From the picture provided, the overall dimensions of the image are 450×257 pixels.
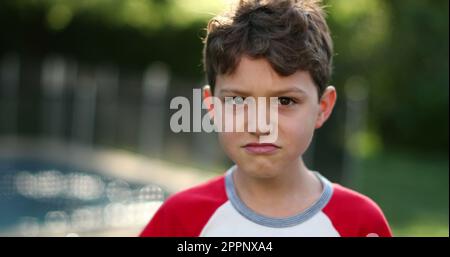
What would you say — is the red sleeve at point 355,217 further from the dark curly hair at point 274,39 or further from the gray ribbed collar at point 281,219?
the dark curly hair at point 274,39

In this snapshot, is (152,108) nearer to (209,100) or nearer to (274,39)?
(209,100)

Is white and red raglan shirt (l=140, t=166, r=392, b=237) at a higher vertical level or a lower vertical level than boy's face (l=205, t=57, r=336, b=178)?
lower

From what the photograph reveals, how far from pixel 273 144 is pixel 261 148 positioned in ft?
0.12

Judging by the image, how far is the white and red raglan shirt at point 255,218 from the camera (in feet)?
7.26

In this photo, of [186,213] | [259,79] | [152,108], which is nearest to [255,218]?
[186,213]

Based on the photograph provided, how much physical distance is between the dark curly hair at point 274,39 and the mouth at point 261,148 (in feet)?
0.69

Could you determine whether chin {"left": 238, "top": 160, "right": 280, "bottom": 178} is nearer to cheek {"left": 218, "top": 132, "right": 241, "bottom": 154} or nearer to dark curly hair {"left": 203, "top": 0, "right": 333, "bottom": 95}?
A: cheek {"left": 218, "top": 132, "right": 241, "bottom": 154}

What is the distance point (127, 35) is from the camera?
14281 mm

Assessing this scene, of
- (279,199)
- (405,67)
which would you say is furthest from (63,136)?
(279,199)

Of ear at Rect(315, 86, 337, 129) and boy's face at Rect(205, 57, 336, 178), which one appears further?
ear at Rect(315, 86, 337, 129)

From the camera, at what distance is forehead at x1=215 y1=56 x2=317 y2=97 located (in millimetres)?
2123

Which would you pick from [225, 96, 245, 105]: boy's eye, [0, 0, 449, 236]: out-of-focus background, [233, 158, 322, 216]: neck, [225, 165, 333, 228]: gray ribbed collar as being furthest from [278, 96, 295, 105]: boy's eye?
[0, 0, 449, 236]: out-of-focus background

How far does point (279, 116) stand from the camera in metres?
2.13

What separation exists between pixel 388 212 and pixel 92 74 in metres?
7.52
